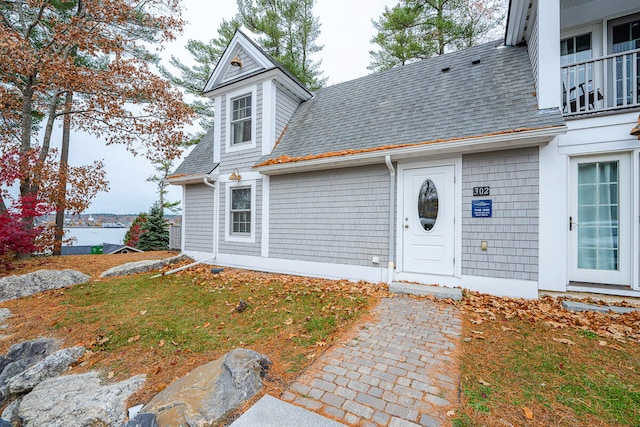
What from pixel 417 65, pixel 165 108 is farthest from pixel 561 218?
pixel 165 108

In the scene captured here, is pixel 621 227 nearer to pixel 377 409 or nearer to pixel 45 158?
pixel 377 409

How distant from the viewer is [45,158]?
930cm

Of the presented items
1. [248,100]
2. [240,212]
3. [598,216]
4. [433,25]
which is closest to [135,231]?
[240,212]

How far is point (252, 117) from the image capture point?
25.4ft

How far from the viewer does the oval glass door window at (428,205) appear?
5176 mm

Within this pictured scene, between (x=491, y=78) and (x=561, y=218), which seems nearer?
(x=561, y=218)

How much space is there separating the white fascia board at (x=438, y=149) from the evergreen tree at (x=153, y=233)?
34.3ft

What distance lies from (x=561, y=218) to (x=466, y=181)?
1531 millimetres

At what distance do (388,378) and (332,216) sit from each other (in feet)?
13.7

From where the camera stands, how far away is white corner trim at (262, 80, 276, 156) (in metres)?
7.42

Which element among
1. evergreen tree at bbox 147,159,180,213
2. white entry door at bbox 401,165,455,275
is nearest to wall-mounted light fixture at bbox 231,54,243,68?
white entry door at bbox 401,165,455,275

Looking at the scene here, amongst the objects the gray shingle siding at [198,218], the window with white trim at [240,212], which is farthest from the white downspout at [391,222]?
the gray shingle siding at [198,218]

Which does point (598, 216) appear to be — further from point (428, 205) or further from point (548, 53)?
point (548, 53)

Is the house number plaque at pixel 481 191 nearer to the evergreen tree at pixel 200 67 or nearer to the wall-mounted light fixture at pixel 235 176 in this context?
the wall-mounted light fixture at pixel 235 176
